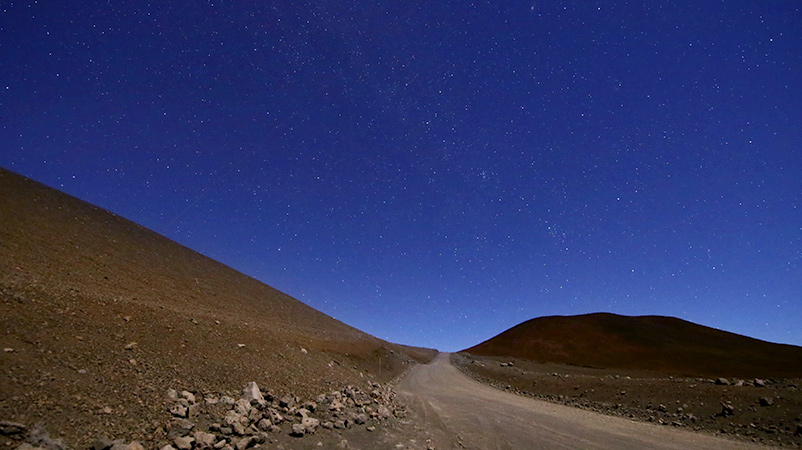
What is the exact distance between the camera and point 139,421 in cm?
578

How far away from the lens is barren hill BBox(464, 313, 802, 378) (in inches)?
1203

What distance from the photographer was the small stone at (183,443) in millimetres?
5414

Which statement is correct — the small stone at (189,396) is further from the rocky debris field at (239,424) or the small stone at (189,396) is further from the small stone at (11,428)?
the small stone at (11,428)

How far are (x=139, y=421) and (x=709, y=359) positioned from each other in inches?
1909

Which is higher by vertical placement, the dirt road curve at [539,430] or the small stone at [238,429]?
the small stone at [238,429]

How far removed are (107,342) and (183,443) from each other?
5.12 metres

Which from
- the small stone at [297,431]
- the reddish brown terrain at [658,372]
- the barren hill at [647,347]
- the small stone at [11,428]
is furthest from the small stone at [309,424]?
the barren hill at [647,347]

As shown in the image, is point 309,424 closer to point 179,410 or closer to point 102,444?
point 179,410

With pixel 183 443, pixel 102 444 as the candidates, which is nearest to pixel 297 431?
pixel 183 443

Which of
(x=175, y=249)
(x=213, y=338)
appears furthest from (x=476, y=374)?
(x=175, y=249)

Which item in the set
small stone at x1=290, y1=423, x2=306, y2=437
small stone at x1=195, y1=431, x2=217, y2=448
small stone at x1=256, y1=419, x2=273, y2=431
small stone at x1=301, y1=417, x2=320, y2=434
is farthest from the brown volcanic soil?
small stone at x1=290, y1=423, x2=306, y2=437

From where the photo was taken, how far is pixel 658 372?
100ft

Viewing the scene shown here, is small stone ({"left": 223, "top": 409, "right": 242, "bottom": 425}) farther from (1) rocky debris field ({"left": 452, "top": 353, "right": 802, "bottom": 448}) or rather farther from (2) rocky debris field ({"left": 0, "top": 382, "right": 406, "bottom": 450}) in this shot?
(1) rocky debris field ({"left": 452, "top": 353, "right": 802, "bottom": 448})

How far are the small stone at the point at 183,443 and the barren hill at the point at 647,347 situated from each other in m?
41.2
